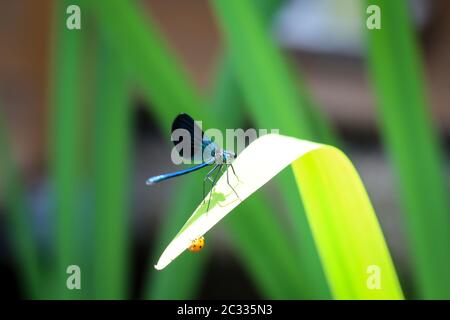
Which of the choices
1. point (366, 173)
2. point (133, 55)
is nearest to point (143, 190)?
point (366, 173)

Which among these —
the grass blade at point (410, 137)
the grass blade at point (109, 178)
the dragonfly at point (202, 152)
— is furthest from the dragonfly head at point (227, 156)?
the grass blade at point (109, 178)

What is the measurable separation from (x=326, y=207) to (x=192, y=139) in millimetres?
78

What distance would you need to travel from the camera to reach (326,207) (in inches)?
10.8

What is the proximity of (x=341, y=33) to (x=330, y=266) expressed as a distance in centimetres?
139

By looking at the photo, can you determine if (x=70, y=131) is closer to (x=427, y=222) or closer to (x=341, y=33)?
(x=427, y=222)

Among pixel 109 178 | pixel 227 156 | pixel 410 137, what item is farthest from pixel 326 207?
pixel 109 178

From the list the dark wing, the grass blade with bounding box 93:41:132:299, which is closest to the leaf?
the dark wing

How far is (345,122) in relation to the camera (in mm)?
1565

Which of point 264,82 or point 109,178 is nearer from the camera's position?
point 264,82

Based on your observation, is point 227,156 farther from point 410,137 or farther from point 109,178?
point 109,178

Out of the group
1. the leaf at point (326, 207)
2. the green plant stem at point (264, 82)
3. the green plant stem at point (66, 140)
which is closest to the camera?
the leaf at point (326, 207)

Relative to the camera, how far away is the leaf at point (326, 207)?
24 cm

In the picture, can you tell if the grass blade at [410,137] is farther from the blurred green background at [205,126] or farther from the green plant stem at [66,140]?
the green plant stem at [66,140]

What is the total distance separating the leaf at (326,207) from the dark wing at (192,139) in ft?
0.14
